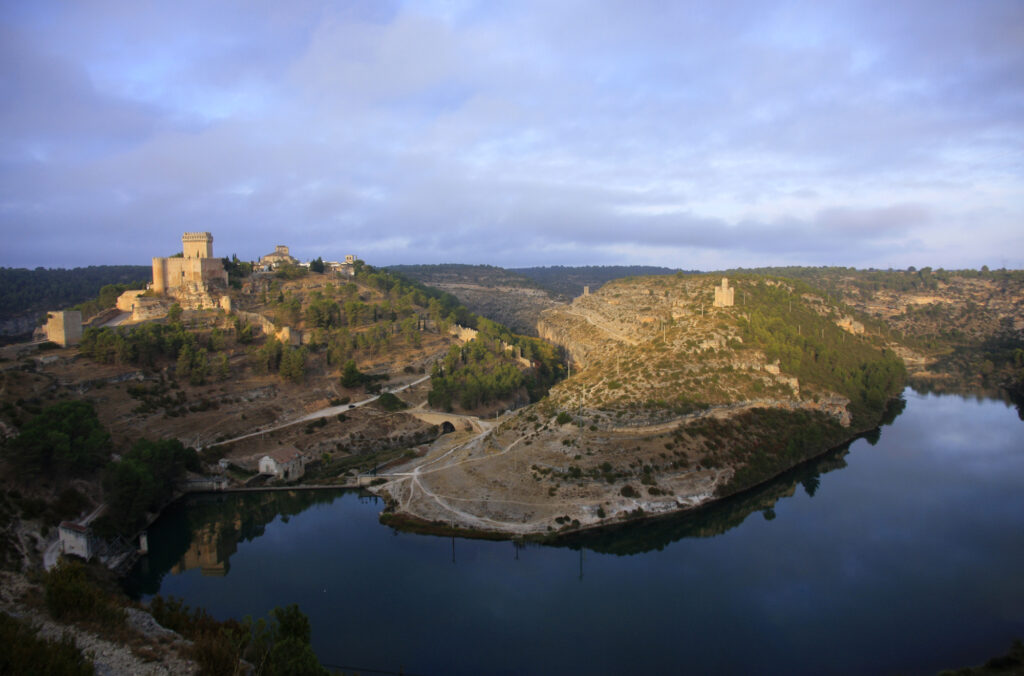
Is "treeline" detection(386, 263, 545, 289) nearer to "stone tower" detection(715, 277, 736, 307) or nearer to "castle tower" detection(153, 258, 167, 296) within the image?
"castle tower" detection(153, 258, 167, 296)

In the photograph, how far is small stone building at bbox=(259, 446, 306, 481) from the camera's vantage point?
36688 mm

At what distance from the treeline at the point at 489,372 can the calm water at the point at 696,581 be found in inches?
657

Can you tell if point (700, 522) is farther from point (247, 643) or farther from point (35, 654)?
point (35, 654)

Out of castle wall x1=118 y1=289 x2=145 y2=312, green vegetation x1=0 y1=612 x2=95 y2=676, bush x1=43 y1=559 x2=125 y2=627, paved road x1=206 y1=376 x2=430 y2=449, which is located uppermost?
castle wall x1=118 y1=289 x2=145 y2=312

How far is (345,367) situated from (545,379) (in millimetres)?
20255

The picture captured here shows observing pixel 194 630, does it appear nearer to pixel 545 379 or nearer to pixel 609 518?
pixel 609 518

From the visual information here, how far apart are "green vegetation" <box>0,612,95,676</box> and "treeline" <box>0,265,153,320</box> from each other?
6013 cm

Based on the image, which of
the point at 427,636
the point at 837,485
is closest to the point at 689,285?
the point at 837,485

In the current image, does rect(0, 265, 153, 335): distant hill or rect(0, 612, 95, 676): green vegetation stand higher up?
rect(0, 265, 153, 335): distant hill

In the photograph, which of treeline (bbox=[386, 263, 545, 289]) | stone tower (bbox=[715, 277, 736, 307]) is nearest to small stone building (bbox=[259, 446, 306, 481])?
stone tower (bbox=[715, 277, 736, 307])

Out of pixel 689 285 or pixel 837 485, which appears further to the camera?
pixel 689 285

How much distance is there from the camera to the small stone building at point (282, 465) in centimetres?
3669

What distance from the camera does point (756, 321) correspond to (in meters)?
51.3

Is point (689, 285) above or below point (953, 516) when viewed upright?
above
